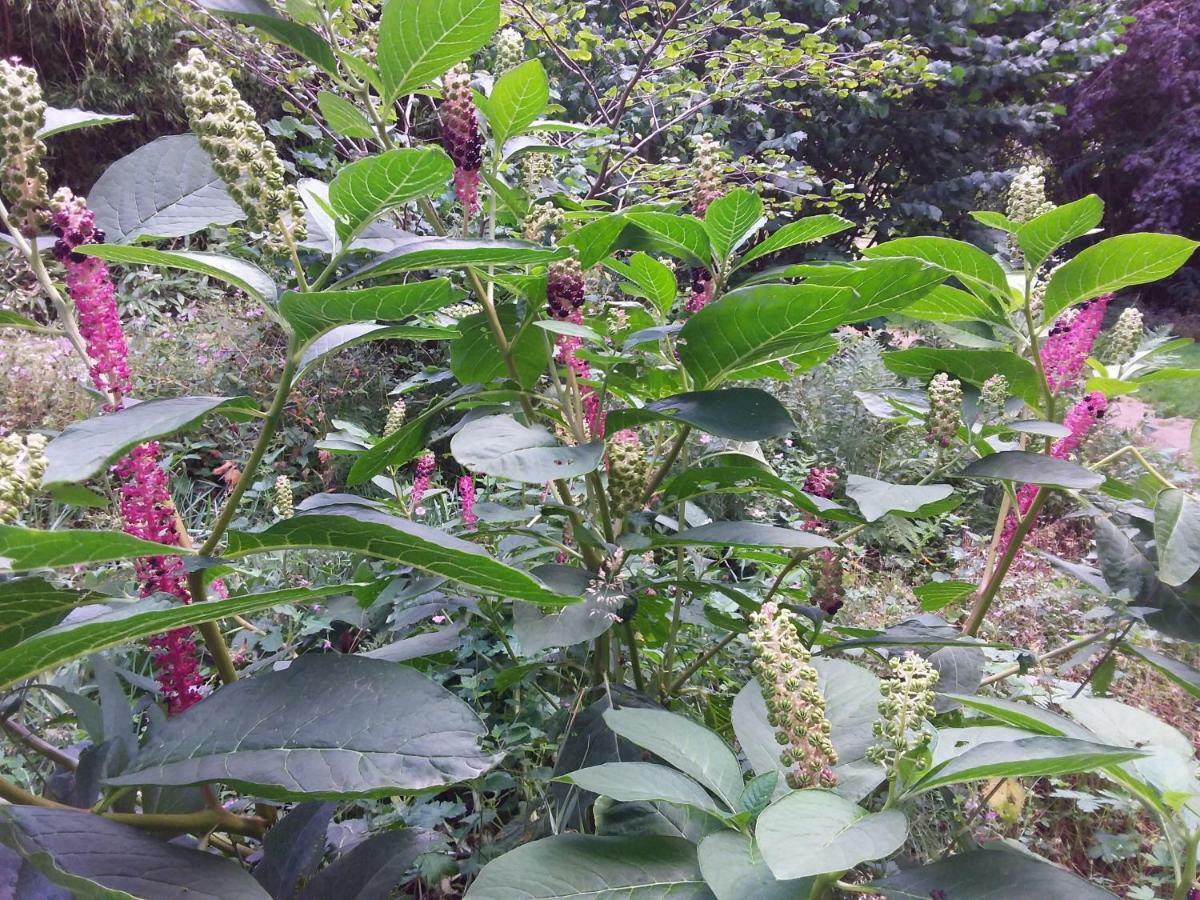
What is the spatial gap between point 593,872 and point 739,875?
0.43 ft

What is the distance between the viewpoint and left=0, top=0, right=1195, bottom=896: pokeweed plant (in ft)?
1.72

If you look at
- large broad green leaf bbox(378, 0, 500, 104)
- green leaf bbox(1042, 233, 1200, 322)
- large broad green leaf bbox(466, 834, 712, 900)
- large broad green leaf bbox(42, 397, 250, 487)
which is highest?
large broad green leaf bbox(378, 0, 500, 104)

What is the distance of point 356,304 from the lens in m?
0.58

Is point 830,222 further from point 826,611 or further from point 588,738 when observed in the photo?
point 588,738

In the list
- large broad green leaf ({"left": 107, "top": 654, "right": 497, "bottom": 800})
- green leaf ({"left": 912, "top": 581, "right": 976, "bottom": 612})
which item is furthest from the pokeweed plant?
green leaf ({"left": 912, "top": 581, "right": 976, "bottom": 612})

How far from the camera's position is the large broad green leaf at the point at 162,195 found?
734mm

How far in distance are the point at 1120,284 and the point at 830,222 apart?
1.27ft

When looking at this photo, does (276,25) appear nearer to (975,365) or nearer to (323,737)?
(323,737)

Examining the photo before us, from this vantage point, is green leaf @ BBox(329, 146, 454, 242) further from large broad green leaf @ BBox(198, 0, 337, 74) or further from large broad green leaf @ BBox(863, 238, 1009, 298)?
large broad green leaf @ BBox(863, 238, 1009, 298)

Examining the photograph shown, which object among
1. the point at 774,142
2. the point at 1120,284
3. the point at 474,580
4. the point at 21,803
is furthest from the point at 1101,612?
the point at 774,142

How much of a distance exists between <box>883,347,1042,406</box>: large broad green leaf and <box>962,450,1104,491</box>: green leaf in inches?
5.8

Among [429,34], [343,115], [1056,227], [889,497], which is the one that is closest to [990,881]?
[889,497]

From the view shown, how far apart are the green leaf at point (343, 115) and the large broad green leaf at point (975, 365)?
0.73 metres

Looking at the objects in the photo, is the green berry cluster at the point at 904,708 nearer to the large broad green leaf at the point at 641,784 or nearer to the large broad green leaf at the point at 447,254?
the large broad green leaf at the point at 641,784
